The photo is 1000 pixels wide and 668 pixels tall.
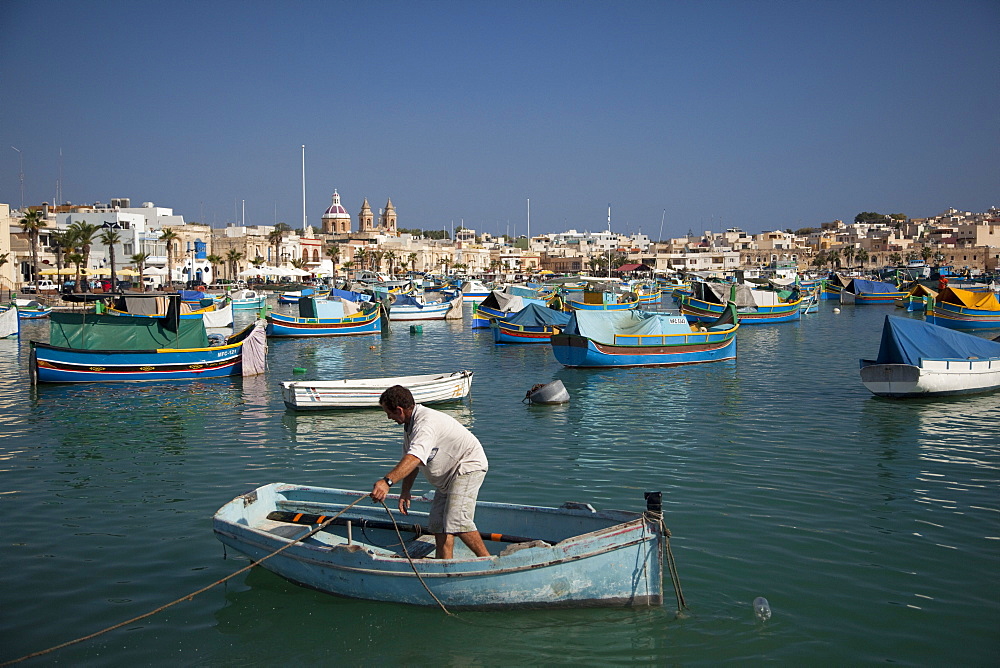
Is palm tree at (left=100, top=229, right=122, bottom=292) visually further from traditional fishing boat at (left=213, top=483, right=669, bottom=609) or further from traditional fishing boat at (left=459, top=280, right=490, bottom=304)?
traditional fishing boat at (left=213, top=483, right=669, bottom=609)

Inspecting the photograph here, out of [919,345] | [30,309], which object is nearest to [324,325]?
[30,309]

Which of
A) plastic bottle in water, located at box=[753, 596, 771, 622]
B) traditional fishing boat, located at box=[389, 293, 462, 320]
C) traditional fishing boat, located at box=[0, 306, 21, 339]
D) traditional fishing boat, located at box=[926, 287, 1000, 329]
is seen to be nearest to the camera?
plastic bottle in water, located at box=[753, 596, 771, 622]

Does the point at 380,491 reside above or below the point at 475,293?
below

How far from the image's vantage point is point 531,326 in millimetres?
37125

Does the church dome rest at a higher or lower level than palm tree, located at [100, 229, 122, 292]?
higher

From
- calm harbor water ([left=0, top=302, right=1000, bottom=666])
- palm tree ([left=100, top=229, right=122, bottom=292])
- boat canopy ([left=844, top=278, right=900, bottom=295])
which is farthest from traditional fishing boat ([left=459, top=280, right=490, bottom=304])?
calm harbor water ([left=0, top=302, right=1000, bottom=666])

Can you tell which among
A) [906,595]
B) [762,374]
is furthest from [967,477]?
[762,374]

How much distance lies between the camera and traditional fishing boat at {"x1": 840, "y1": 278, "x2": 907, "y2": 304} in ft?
237

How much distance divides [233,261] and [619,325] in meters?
75.6

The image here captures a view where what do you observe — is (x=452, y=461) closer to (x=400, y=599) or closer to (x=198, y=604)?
(x=400, y=599)

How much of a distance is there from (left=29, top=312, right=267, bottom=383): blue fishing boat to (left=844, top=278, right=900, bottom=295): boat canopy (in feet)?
201

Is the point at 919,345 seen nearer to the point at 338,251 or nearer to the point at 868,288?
the point at 868,288

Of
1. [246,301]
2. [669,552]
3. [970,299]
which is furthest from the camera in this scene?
[246,301]

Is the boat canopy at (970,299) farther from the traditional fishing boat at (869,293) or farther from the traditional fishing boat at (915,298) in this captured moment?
the traditional fishing boat at (869,293)
